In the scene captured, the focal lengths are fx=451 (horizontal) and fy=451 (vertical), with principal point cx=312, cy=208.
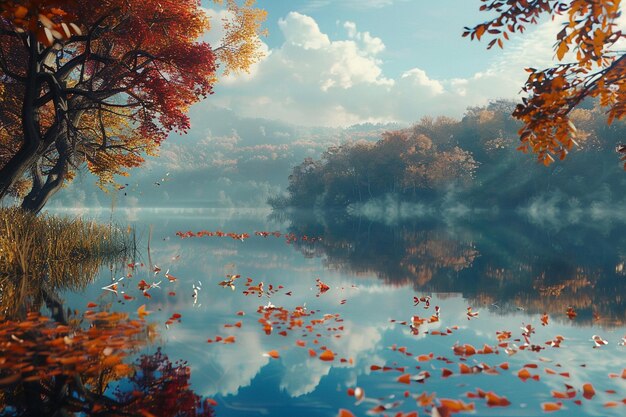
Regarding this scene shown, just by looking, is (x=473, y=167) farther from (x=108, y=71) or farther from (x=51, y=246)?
(x=51, y=246)

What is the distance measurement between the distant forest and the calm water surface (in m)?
50.9

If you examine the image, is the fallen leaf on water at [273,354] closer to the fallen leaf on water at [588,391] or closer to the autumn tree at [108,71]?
the fallen leaf on water at [588,391]

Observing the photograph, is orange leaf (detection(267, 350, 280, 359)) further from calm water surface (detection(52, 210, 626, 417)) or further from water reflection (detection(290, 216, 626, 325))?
water reflection (detection(290, 216, 626, 325))

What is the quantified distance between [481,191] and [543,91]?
6786 centimetres

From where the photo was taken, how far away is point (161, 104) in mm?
14414

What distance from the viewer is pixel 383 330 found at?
7059 mm

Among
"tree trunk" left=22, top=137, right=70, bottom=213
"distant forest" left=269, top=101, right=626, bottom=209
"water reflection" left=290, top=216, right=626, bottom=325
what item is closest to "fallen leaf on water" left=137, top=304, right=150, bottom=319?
"water reflection" left=290, top=216, right=626, bottom=325

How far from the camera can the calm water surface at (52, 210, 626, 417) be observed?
4.45 meters

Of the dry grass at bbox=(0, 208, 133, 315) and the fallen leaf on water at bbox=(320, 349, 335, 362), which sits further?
the dry grass at bbox=(0, 208, 133, 315)

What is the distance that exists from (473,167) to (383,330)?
209 feet

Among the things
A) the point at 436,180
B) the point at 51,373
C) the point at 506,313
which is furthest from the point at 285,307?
the point at 436,180

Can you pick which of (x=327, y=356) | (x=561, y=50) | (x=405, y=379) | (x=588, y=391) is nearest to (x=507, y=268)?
(x=561, y=50)

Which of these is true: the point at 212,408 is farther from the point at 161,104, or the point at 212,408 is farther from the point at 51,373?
the point at 161,104

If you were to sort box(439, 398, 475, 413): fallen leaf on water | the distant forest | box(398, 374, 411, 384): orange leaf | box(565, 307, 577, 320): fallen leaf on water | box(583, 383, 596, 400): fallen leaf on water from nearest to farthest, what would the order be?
box(439, 398, 475, 413): fallen leaf on water → box(583, 383, 596, 400): fallen leaf on water → box(398, 374, 411, 384): orange leaf → box(565, 307, 577, 320): fallen leaf on water → the distant forest
